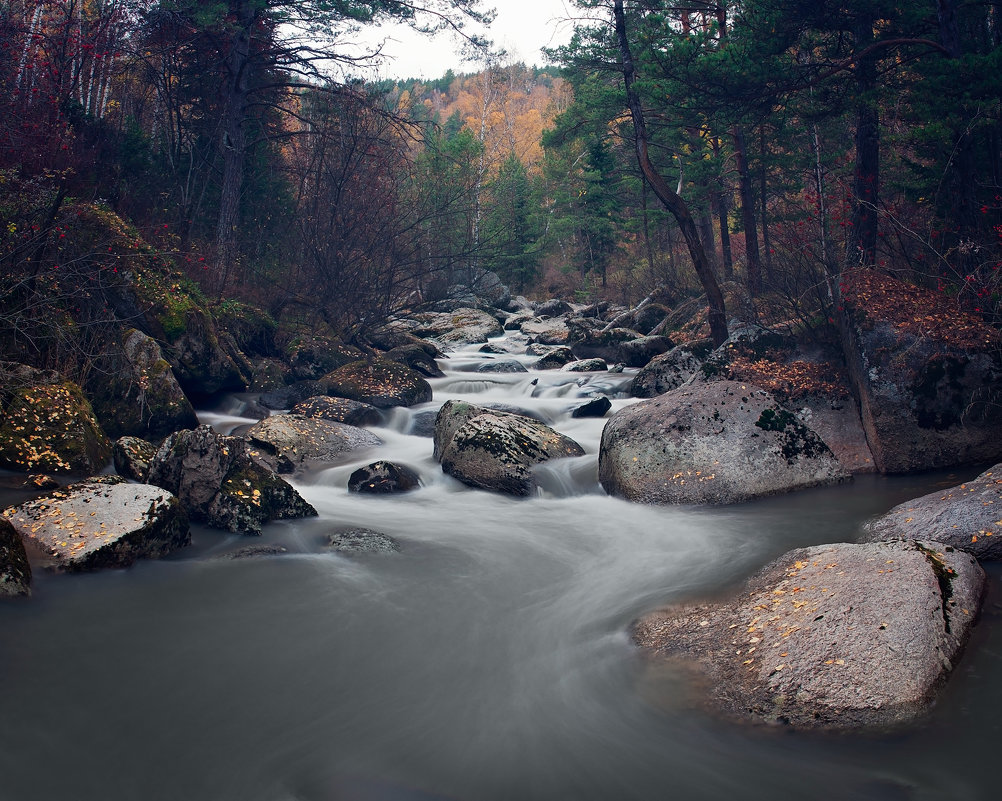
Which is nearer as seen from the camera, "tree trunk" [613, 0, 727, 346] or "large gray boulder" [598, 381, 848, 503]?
"large gray boulder" [598, 381, 848, 503]

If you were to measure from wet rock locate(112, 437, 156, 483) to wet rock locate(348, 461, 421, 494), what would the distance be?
2264 millimetres

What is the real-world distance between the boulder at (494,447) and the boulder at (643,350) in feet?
25.9

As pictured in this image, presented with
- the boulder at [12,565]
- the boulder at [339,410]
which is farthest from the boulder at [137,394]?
the boulder at [12,565]

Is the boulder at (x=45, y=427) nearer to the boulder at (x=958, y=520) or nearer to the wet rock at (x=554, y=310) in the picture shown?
the boulder at (x=958, y=520)

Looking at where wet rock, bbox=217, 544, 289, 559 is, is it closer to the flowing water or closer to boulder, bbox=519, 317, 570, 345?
the flowing water

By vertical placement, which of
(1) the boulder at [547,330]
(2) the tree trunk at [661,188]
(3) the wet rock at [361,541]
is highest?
(2) the tree trunk at [661,188]

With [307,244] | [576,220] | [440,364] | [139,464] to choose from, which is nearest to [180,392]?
[139,464]

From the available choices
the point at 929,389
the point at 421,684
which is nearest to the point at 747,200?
the point at 929,389

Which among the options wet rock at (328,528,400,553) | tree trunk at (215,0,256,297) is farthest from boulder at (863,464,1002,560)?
tree trunk at (215,0,256,297)

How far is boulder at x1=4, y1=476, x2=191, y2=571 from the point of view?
5047 mm

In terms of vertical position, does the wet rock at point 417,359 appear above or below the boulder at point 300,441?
above

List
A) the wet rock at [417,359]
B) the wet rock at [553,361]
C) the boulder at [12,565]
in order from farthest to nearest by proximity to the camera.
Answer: the wet rock at [553,361] → the wet rock at [417,359] → the boulder at [12,565]

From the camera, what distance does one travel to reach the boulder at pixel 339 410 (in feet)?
36.0

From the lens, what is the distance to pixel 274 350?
14.2m
